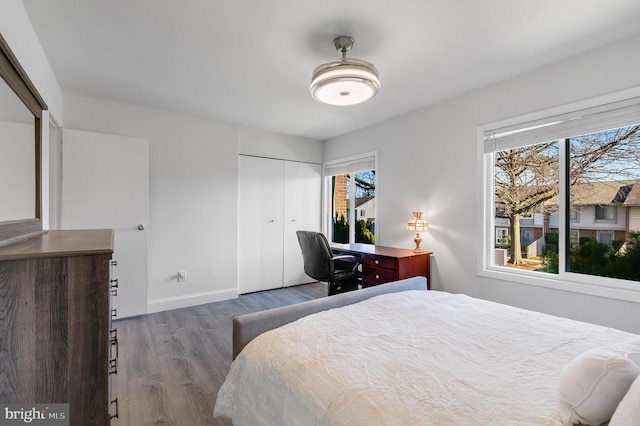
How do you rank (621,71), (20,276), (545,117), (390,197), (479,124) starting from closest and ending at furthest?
1. (20,276)
2. (621,71)
3. (545,117)
4. (479,124)
5. (390,197)

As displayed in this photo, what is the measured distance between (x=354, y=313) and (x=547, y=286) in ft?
6.08

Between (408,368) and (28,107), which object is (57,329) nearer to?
(408,368)

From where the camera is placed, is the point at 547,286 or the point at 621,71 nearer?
the point at 621,71

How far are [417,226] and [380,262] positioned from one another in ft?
1.94

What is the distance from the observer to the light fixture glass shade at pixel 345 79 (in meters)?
1.99

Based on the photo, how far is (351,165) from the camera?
15.0 feet

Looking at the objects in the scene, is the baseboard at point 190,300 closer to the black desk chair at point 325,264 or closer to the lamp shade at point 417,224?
the black desk chair at point 325,264

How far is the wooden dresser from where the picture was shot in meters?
0.90

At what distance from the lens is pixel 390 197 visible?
385 centimetres

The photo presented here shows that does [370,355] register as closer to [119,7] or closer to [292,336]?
[292,336]

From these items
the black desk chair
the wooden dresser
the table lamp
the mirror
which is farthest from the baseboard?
the wooden dresser

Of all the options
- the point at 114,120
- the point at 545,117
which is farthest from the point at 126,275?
the point at 545,117

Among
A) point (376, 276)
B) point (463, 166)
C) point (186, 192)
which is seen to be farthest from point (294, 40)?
point (186, 192)

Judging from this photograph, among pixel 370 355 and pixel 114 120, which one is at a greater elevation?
pixel 114 120
